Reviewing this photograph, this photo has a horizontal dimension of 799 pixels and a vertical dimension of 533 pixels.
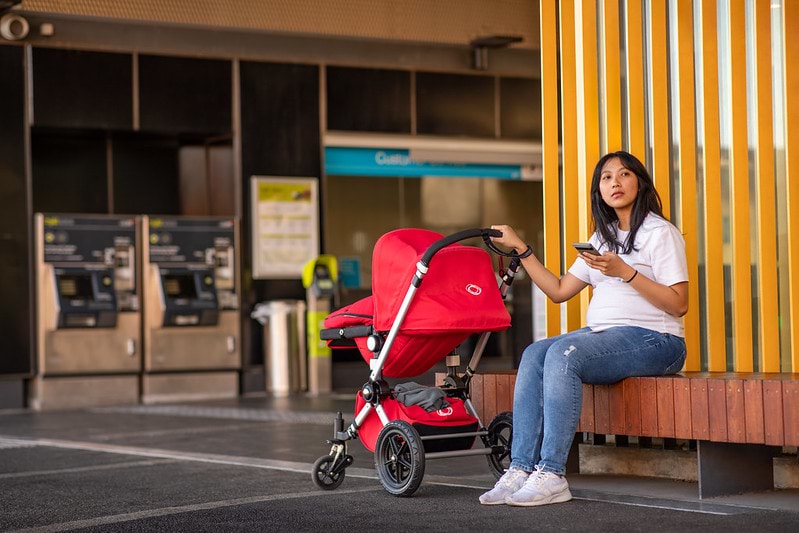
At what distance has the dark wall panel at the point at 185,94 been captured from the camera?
39.9ft

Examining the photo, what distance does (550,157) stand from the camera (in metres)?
5.88

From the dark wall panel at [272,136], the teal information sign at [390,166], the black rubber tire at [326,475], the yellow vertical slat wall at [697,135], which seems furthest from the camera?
the teal information sign at [390,166]

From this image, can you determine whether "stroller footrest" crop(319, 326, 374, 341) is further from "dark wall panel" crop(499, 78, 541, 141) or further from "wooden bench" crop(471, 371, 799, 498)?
"dark wall panel" crop(499, 78, 541, 141)

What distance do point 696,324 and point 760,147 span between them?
0.77 meters

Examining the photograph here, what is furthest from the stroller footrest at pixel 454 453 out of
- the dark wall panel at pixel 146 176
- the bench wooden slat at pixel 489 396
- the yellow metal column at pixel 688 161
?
the dark wall panel at pixel 146 176

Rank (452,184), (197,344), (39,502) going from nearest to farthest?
(39,502), (197,344), (452,184)

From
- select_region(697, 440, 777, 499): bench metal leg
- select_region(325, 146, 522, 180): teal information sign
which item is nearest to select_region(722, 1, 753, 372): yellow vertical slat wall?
select_region(697, 440, 777, 499): bench metal leg

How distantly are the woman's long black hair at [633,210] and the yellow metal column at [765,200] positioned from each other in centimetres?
68

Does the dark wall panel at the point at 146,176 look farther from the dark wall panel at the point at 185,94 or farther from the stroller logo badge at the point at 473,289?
the stroller logo badge at the point at 473,289

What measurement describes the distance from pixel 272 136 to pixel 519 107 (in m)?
2.93

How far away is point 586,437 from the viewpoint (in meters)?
5.59

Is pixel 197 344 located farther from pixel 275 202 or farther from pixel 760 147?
pixel 760 147

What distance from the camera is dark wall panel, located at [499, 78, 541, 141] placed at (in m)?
14.0

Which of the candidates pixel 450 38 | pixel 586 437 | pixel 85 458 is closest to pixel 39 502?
pixel 85 458
